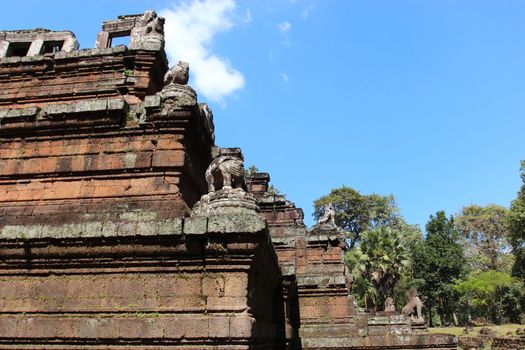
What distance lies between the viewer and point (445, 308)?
168ft

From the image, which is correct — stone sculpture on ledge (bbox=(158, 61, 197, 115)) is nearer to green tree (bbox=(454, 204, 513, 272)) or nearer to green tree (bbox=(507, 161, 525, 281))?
green tree (bbox=(507, 161, 525, 281))

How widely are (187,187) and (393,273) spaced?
30.5m

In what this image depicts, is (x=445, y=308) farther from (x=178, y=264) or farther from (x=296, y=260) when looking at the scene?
(x=178, y=264)

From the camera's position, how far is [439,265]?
49.2 m

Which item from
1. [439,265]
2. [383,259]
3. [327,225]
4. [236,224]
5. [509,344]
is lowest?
[509,344]

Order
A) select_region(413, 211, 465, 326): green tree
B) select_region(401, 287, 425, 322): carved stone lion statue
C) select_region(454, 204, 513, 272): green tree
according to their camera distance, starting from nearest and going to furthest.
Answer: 1. select_region(401, 287, 425, 322): carved stone lion statue
2. select_region(413, 211, 465, 326): green tree
3. select_region(454, 204, 513, 272): green tree

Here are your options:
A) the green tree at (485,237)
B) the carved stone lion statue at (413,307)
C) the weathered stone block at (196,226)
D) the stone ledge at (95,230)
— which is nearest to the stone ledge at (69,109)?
the stone ledge at (95,230)

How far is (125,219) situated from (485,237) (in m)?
61.5

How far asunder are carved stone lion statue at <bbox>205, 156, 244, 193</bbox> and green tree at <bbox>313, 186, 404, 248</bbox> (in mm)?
50906

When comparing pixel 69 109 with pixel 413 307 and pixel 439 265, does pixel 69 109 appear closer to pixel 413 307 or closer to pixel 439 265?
pixel 413 307

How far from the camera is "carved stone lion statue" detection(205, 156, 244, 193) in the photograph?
5277mm

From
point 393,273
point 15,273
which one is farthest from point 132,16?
point 393,273

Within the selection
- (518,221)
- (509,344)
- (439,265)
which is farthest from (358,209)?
(509,344)

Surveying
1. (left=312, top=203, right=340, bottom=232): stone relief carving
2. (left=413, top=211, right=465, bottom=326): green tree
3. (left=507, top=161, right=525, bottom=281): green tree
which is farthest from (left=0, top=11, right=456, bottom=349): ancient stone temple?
(left=413, top=211, right=465, bottom=326): green tree
